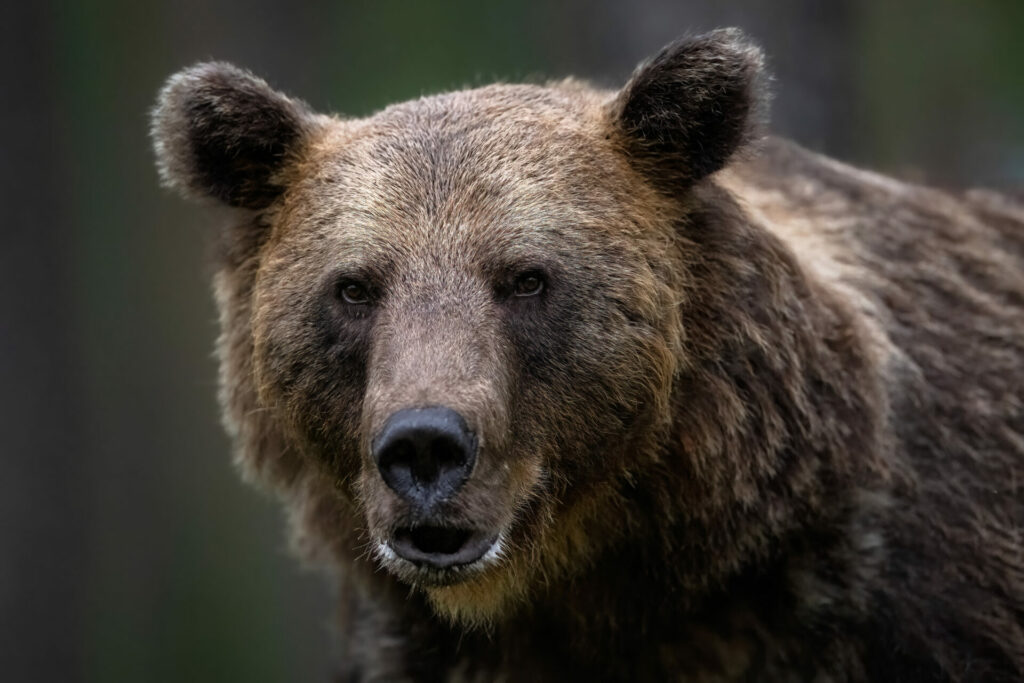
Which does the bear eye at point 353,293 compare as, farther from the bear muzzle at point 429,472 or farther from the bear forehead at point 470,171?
the bear muzzle at point 429,472

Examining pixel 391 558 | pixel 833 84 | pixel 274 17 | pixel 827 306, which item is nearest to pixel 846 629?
pixel 827 306

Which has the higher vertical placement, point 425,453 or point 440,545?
point 425,453

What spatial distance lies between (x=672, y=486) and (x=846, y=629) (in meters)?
0.90

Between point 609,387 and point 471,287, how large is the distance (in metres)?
0.59

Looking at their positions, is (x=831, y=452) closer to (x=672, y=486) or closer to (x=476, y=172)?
(x=672, y=486)

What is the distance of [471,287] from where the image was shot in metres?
4.59

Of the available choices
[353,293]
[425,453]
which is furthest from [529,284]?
[425,453]

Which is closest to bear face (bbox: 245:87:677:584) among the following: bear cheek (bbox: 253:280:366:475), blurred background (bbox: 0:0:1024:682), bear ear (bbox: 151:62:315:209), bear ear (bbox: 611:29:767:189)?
bear cheek (bbox: 253:280:366:475)

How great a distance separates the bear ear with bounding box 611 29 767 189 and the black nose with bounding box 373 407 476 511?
1.46 m

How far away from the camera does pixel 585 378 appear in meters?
4.67

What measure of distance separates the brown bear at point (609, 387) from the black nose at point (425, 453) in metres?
0.04

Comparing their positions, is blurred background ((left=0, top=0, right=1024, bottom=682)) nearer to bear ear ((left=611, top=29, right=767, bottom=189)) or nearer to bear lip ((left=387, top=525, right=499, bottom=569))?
bear ear ((left=611, top=29, right=767, bottom=189))

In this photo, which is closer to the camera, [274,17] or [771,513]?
[771,513]

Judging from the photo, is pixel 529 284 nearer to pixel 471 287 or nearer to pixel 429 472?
pixel 471 287
